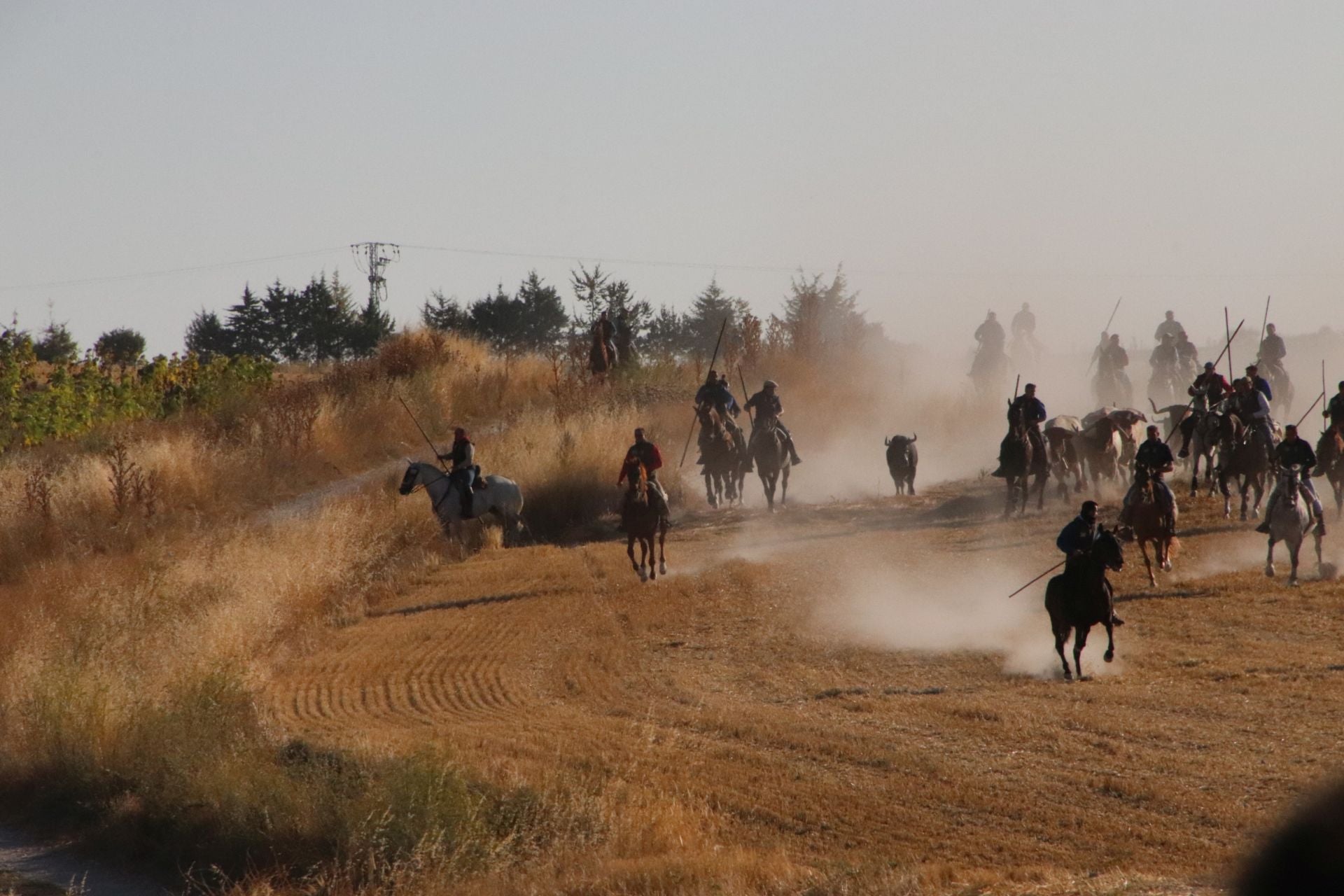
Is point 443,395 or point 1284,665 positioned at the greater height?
point 443,395

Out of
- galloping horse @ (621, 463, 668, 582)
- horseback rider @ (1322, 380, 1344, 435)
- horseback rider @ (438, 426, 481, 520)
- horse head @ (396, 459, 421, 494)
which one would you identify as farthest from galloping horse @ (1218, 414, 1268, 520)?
horse head @ (396, 459, 421, 494)

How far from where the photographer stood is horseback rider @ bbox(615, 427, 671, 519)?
21.7 meters

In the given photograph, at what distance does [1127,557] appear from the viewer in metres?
22.8

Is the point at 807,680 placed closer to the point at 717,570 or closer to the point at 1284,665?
the point at 1284,665

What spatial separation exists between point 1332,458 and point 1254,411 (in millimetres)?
1522

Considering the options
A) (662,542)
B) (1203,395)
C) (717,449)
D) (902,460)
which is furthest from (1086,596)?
(902,460)

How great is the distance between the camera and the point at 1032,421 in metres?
26.4

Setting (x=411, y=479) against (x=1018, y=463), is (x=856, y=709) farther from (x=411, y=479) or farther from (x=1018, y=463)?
(x=1018, y=463)

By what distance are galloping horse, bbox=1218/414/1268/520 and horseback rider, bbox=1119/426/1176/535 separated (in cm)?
304

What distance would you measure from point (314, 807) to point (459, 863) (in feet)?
4.89

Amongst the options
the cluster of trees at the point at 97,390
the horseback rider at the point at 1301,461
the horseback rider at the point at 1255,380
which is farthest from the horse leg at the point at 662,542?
the cluster of trees at the point at 97,390

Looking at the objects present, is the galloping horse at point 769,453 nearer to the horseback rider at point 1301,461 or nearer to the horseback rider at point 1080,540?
A: the horseback rider at point 1301,461

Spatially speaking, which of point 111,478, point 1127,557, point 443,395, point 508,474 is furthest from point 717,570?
point 443,395

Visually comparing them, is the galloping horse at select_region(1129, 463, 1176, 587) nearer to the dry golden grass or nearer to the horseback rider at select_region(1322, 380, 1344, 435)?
the dry golden grass
